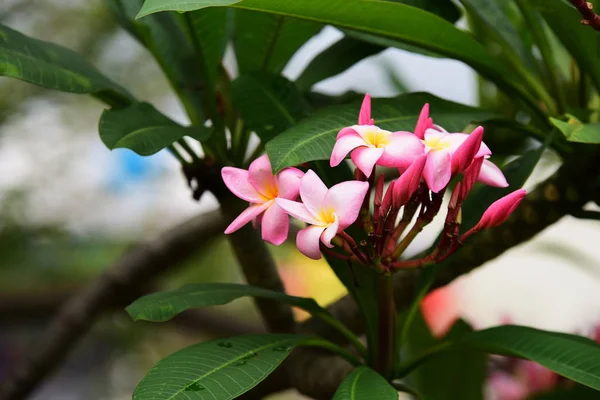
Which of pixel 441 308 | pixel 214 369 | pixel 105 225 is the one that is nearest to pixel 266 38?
pixel 214 369

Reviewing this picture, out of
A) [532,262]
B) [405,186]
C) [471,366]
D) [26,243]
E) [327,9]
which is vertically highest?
[327,9]

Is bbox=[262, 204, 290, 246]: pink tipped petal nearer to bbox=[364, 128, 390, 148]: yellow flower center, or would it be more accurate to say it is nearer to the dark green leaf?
bbox=[364, 128, 390, 148]: yellow flower center

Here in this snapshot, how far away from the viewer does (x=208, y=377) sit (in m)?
0.37

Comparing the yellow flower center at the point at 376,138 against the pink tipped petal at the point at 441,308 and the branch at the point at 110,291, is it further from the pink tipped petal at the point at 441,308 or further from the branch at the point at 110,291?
the pink tipped petal at the point at 441,308

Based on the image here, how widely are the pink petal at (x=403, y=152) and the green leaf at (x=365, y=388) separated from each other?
129 millimetres

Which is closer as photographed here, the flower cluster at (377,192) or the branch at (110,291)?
the flower cluster at (377,192)

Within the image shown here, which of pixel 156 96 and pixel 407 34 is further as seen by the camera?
pixel 156 96

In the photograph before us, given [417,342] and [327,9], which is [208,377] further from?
[417,342]

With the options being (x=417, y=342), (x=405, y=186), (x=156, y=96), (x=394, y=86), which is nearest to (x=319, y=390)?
(x=417, y=342)

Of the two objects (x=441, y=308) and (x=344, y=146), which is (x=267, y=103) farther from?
(x=441, y=308)

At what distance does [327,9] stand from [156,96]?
132cm

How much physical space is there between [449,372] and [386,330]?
0.26 m

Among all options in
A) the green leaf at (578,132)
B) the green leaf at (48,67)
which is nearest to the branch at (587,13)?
the green leaf at (578,132)

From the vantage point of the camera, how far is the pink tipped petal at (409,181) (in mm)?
352
